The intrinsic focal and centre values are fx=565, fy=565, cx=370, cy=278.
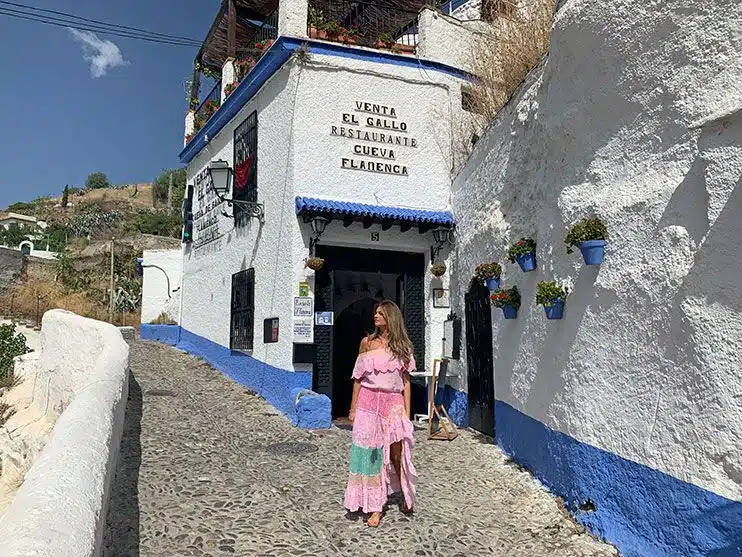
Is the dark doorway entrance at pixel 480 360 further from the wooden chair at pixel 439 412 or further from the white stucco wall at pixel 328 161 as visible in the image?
the white stucco wall at pixel 328 161

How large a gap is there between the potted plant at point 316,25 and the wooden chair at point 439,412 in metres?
5.13

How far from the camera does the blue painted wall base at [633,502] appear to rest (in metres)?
3.21

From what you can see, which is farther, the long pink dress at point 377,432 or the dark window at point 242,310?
the dark window at point 242,310

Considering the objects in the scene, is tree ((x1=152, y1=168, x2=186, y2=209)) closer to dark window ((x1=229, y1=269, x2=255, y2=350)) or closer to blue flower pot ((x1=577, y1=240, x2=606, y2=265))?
dark window ((x1=229, y1=269, x2=255, y2=350))

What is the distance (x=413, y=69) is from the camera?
8.74 metres

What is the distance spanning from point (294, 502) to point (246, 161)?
22.1 ft

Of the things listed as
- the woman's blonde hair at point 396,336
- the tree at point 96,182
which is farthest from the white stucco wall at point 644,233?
the tree at point 96,182

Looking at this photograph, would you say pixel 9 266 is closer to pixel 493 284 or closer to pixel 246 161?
pixel 246 161

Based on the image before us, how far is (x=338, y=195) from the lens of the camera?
823 cm

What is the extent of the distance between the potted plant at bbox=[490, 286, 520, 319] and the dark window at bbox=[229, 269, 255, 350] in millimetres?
4773

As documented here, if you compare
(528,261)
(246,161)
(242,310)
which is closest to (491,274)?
(528,261)

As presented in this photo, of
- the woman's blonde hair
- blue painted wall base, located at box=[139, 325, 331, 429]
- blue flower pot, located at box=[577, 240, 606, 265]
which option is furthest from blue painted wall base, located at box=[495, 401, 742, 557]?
blue painted wall base, located at box=[139, 325, 331, 429]

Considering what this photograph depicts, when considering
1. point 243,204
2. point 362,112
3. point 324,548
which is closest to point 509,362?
point 324,548

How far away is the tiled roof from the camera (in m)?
7.71
